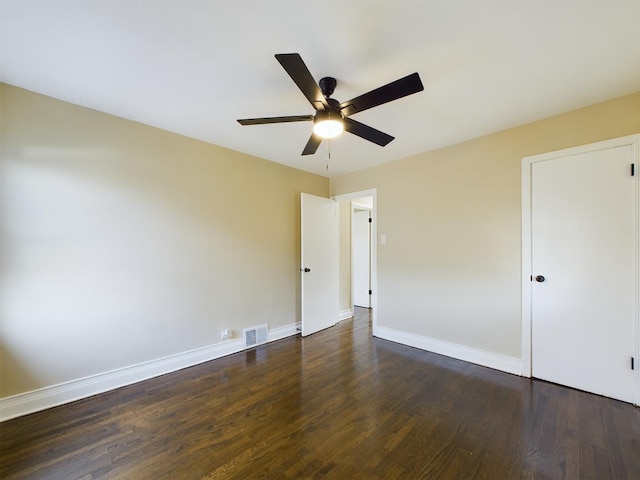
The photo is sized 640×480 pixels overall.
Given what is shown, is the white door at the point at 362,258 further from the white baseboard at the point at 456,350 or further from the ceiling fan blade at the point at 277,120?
the ceiling fan blade at the point at 277,120

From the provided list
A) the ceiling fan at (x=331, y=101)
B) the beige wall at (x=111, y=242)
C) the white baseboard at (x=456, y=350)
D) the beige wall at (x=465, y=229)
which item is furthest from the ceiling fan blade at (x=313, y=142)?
the white baseboard at (x=456, y=350)

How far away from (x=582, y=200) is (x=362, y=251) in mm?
3580

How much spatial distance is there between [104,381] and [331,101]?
305 centimetres

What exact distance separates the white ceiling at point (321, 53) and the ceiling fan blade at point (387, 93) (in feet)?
0.96

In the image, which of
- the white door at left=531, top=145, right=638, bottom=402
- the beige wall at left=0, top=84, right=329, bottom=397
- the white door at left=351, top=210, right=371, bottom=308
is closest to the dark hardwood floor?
the white door at left=531, top=145, right=638, bottom=402

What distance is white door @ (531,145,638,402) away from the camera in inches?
81.5

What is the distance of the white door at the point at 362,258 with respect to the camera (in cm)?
539

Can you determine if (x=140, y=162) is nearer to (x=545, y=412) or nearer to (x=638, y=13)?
(x=638, y=13)

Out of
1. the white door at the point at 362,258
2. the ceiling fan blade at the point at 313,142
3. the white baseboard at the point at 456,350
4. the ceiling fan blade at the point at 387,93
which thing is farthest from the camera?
the white door at the point at 362,258

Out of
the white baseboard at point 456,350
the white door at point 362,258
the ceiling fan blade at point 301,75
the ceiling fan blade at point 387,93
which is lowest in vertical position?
the white baseboard at point 456,350

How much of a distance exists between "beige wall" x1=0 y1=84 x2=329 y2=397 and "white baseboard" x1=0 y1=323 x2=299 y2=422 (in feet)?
0.19

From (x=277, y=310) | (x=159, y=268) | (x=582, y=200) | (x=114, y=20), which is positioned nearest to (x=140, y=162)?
(x=159, y=268)

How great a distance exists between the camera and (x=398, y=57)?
1.64m

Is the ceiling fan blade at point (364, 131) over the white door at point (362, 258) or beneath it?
over
